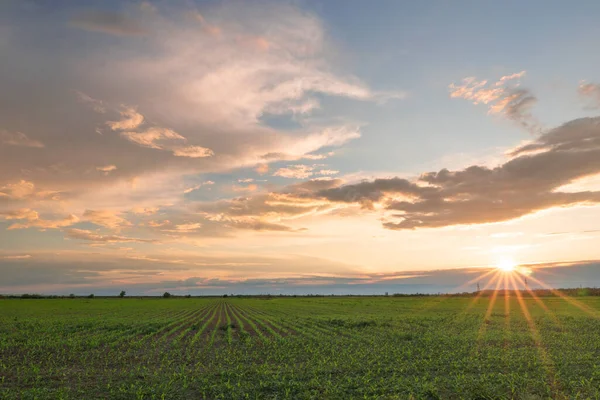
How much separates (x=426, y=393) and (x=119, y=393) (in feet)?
41.7

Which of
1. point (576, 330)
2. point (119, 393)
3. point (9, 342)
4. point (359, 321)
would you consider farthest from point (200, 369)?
point (576, 330)

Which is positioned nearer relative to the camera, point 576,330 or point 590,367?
point 590,367

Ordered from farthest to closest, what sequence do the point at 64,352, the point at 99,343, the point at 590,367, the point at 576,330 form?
1. the point at 576,330
2. the point at 99,343
3. the point at 64,352
4. the point at 590,367

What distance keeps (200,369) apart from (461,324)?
31.9 metres

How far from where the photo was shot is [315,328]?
40.4 metres

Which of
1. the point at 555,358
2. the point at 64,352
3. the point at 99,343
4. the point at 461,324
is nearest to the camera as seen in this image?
the point at 555,358

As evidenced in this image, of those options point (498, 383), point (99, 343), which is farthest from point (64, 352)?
point (498, 383)

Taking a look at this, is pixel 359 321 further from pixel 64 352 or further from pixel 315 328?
pixel 64 352

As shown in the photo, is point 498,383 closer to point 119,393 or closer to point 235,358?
point 235,358

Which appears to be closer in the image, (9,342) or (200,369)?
(200,369)

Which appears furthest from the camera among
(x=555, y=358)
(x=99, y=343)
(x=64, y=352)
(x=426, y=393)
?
(x=99, y=343)

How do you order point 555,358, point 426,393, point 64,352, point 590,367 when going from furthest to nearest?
point 64,352
point 555,358
point 590,367
point 426,393

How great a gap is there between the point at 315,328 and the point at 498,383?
79.4 feet

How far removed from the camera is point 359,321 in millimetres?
44375
